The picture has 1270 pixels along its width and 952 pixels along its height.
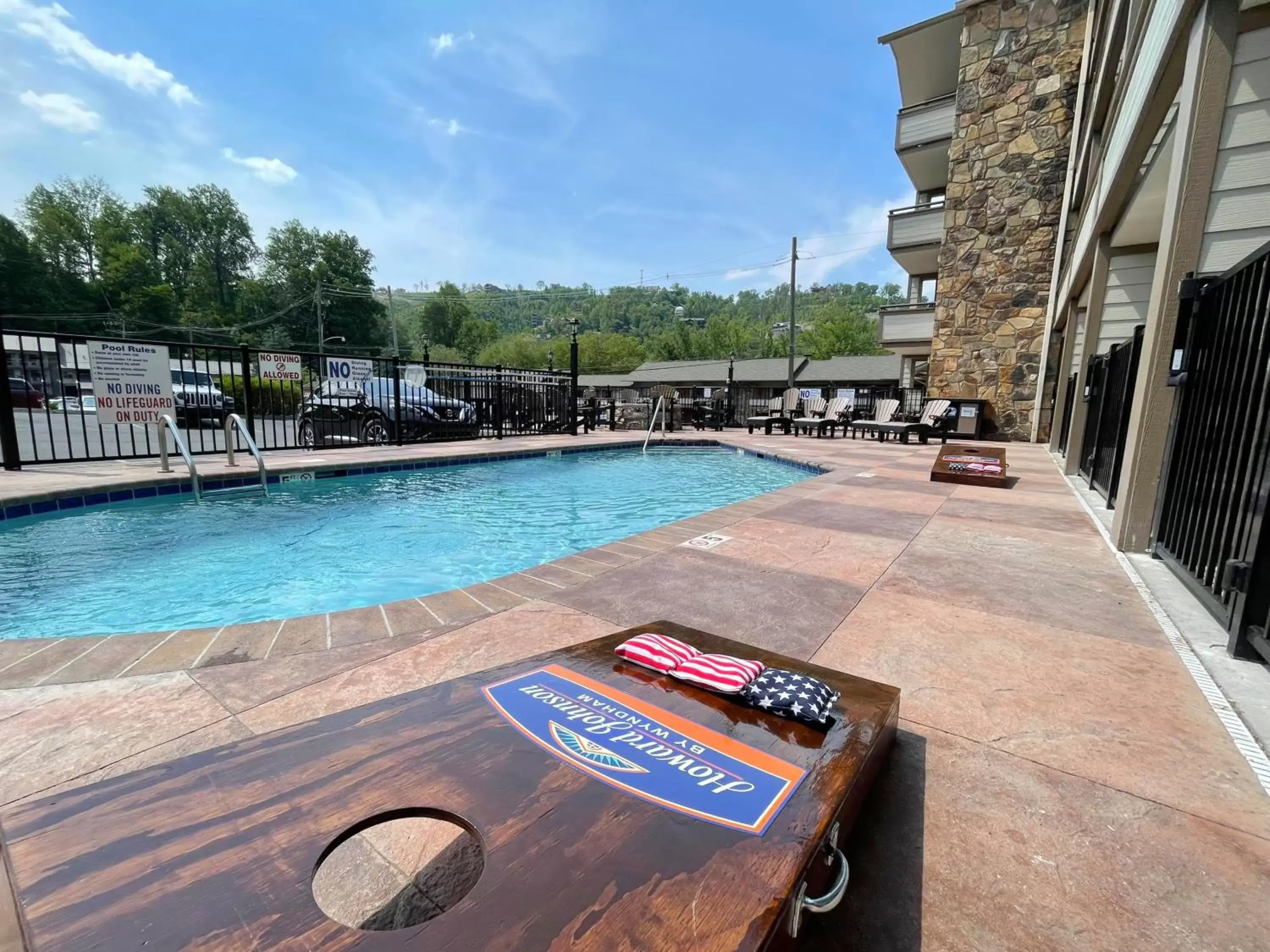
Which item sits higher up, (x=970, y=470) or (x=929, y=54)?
(x=929, y=54)

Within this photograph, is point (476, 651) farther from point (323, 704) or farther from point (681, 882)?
point (681, 882)

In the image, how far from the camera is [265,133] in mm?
31172

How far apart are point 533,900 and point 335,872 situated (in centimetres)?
72

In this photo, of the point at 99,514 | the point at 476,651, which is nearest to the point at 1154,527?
the point at 476,651

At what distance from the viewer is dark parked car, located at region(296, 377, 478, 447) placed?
10.3 metres

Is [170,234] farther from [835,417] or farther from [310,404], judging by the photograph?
[835,417]

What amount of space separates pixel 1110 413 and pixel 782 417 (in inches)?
417

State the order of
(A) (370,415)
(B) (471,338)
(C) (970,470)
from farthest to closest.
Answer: (B) (471,338)
(A) (370,415)
(C) (970,470)

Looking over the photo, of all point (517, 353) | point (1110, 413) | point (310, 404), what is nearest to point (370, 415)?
point (310, 404)

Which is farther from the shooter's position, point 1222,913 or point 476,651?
point 476,651

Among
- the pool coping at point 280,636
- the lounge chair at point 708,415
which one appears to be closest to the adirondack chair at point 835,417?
the lounge chair at point 708,415

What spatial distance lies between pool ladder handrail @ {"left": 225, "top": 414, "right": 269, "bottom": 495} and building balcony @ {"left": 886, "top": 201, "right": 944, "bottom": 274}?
16.1 metres

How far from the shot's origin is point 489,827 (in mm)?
891

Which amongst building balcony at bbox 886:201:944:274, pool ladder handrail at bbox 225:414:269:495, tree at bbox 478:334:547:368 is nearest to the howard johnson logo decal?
pool ladder handrail at bbox 225:414:269:495
